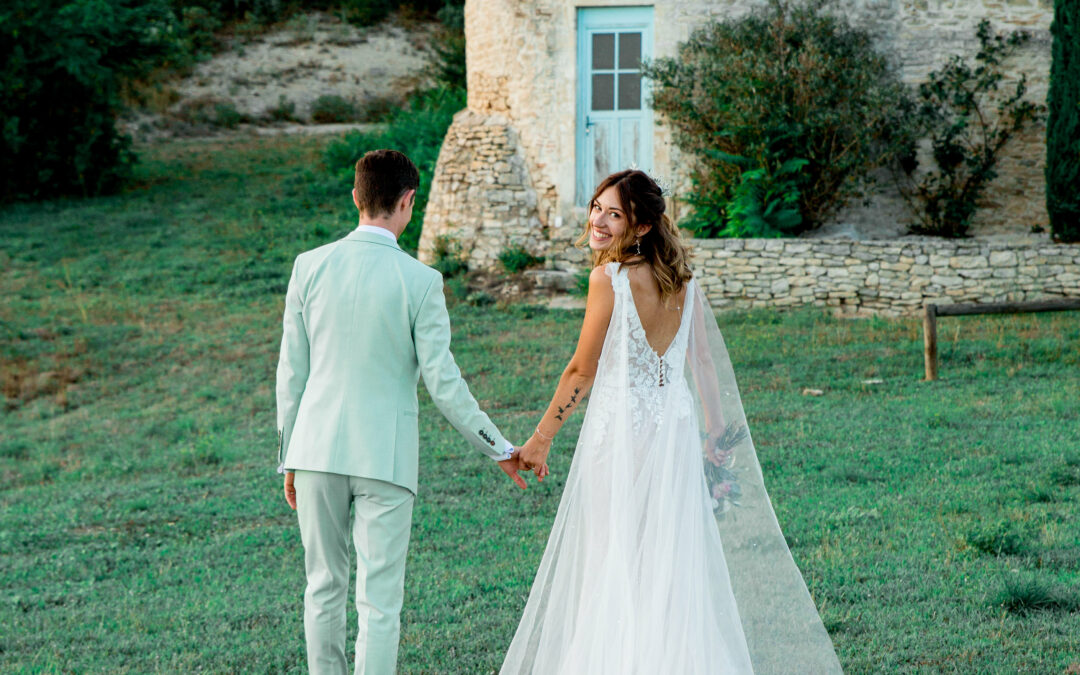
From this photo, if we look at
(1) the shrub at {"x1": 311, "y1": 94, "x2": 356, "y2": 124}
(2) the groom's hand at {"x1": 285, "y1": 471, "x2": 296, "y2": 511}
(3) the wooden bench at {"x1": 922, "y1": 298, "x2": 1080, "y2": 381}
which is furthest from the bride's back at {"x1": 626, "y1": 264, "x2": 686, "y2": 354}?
(1) the shrub at {"x1": 311, "y1": 94, "x2": 356, "y2": 124}

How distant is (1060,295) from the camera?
1295 centimetres

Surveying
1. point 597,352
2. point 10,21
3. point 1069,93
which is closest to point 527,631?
point 597,352

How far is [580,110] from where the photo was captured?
49.8ft

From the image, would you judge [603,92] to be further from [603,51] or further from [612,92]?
[603,51]

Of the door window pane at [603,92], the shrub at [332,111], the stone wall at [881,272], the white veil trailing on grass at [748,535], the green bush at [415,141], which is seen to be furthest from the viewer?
the shrub at [332,111]

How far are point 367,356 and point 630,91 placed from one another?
12.2 metres

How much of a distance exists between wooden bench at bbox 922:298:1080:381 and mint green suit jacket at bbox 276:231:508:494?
7494mm

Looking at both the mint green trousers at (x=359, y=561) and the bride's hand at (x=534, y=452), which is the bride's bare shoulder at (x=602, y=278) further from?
the mint green trousers at (x=359, y=561)

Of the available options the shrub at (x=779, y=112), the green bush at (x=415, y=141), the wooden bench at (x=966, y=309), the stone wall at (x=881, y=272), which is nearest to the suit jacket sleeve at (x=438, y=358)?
the wooden bench at (x=966, y=309)

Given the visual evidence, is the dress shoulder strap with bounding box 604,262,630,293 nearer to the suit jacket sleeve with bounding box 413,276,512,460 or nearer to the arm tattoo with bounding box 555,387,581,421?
the arm tattoo with bounding box 555,387,581,421

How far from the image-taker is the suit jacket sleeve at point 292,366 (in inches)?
145

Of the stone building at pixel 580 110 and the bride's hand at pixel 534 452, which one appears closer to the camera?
the bride's hand at pixel 534 452

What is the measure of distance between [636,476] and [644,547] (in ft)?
0.84

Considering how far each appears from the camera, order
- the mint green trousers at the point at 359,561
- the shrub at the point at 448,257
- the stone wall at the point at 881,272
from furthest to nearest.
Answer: the shrub at the point at 448,257, the stone wall at the point at 881,272, the mint green trousers at the point at 359,561
